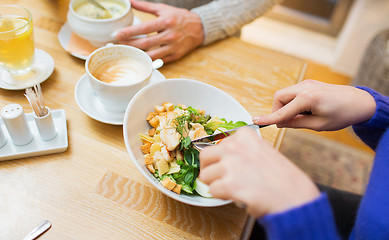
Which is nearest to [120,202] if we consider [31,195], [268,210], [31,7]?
[31,195]

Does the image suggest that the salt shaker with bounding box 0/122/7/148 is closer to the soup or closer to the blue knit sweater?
the soup

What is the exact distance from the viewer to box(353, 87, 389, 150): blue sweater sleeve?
78 centimetres

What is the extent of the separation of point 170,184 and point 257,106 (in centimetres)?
43

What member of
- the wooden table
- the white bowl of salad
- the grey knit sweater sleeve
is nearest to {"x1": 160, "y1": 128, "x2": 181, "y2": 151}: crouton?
the white bowl of salad

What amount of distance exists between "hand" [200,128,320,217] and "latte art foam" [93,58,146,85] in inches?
15.8

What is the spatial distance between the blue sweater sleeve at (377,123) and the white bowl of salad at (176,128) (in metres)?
0.30

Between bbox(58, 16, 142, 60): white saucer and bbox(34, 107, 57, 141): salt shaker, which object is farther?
bbox(58, 16, 142, 60): white saucer

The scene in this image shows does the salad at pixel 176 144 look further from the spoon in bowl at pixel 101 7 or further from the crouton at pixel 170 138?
the spoon in bowl at pixel 101 7

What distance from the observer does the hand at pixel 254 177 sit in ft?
1.80

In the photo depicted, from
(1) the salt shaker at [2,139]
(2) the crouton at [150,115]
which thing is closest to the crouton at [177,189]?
(2) the crouton at [150,115]

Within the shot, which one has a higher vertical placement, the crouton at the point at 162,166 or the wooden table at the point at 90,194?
the crouton at the point at 162,166

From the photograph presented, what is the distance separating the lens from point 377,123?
79 cm

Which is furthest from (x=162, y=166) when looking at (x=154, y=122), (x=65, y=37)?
(x=65, y=37)

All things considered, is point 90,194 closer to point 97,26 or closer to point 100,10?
point 97,26
